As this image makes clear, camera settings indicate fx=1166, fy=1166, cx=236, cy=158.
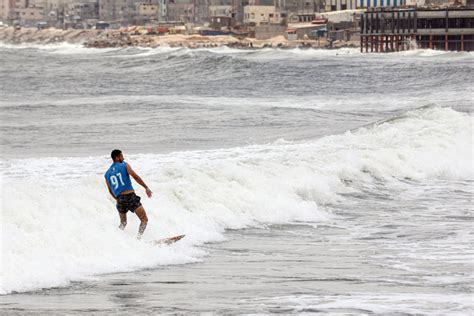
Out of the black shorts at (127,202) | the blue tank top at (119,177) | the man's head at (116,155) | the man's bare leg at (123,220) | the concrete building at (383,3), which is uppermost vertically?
the concrete building at (383,3)

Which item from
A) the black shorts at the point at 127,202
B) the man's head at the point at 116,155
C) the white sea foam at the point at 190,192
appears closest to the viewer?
the white sea foam at the point at 190,192

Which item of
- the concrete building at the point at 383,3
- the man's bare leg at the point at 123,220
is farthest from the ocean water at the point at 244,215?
the concrete building at the point at 383,3

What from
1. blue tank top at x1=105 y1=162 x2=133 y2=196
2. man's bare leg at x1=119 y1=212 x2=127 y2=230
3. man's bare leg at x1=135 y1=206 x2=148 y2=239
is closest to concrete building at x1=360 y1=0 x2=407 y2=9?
man's bare leg at x1=119 y1=212 x2=127 y2=230

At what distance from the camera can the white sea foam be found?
13438mm

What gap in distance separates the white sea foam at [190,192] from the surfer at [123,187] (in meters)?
0.32

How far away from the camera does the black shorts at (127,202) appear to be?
14.5 m

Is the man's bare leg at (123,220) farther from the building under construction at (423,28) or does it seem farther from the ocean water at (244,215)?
the building under construction at (423,28)

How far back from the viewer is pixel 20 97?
185 feet

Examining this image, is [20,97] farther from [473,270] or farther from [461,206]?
[473,270]

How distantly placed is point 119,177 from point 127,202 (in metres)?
0.35

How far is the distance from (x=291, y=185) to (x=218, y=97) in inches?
1426

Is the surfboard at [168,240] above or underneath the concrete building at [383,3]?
underneath

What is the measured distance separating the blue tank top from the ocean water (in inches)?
24.7

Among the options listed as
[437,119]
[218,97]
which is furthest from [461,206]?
[218,97]
